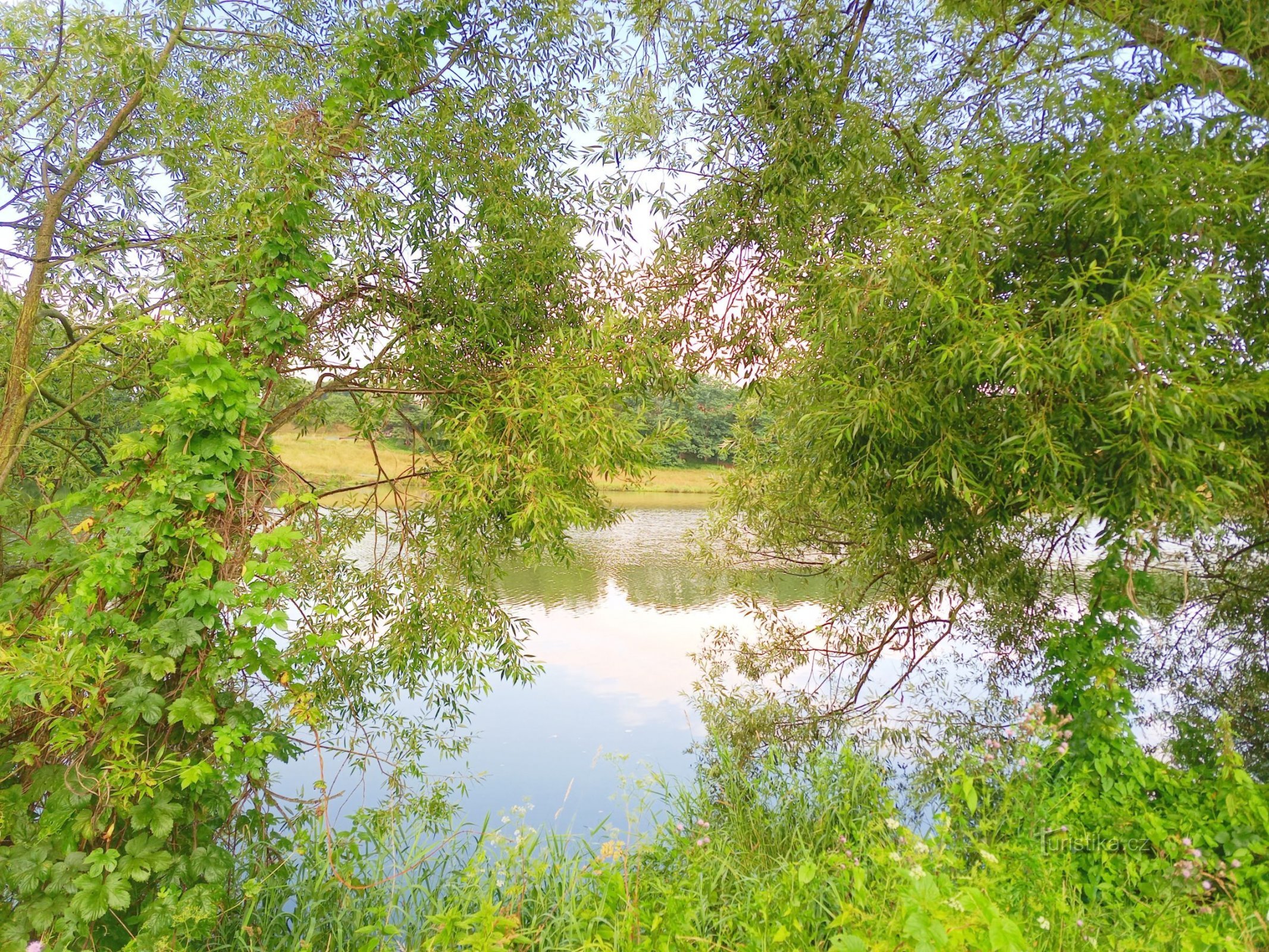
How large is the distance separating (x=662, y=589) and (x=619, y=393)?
5.70 meters

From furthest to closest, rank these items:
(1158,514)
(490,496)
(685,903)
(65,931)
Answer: (490,496)
(1158,514)
(685,903)
(65,931)

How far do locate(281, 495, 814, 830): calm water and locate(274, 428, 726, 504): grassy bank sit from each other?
0.48 m

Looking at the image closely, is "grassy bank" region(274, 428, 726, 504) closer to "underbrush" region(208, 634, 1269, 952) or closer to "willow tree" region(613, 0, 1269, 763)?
"willow tree" region(613, 0, 1269, 763)

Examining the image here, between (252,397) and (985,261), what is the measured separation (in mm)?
2690

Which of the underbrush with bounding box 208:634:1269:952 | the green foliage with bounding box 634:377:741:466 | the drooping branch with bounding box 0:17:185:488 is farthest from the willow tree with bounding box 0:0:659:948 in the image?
the underbrush with bounding box 208:634:1269:952

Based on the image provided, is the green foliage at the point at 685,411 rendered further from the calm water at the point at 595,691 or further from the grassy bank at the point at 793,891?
the grassy bank at the point at 793,891

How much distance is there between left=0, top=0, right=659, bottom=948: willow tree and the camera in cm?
206

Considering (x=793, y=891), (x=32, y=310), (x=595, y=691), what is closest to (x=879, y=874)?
(x=793, y=891)

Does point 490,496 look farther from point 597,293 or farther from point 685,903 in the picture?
point 685,903

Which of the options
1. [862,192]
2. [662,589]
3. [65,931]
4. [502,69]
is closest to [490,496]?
[65,931]

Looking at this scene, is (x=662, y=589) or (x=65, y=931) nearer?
(x=65, y=931)

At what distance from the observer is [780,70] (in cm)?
356

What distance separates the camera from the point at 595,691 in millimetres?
6234

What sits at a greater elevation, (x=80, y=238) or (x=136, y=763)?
(x=80, y=238)
